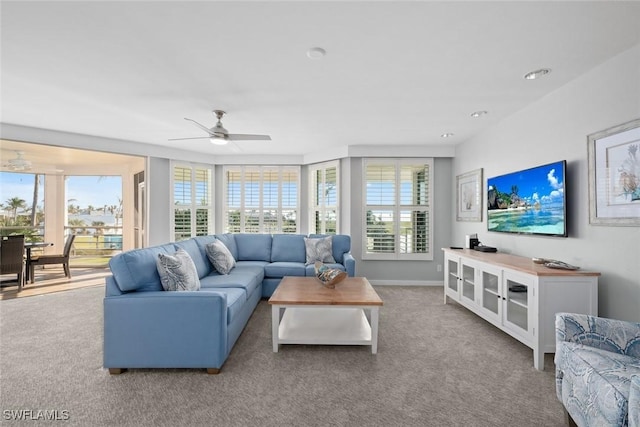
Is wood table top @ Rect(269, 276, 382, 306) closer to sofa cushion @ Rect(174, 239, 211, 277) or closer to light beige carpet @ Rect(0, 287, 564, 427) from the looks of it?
light beige carpet @ Rect(0, 287, 564, 427)

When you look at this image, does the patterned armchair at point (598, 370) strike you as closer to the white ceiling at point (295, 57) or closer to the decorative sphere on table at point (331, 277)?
the decorative sphere on table at point (331, 277)

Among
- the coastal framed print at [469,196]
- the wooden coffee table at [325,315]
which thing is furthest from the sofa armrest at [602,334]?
the coastal framed print at [469,196]

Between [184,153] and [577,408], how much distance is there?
19.8 ft

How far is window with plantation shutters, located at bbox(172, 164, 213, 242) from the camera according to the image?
5.52 meters

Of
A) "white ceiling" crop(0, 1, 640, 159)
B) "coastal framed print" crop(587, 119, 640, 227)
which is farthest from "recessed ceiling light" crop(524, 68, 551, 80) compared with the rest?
"coastal framed print" crop(587, 119, 640, 227)

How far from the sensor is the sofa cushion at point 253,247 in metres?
4.82

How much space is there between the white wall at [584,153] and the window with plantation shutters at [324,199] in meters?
2.79

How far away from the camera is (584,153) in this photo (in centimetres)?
251

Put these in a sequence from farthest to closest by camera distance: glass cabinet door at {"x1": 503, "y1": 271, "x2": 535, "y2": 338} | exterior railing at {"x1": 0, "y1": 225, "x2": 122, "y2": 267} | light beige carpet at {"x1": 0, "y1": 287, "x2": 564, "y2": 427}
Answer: exterior railing at {"x1": 0, "y1": 225, "x2": 122, "y2": 267}
glass cabinet door at {"x1": 503, "y1": 271, "x2": 535, "y2": 338}
light beige carpet at {"x1": 0, "y1": 287, "x2": 564, "y2": 427}

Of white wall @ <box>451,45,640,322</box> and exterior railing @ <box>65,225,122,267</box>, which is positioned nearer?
white wall @ <box>451,45,640,322</box>

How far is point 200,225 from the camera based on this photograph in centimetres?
580

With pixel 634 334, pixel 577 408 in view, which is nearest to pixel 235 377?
pixel 577 408

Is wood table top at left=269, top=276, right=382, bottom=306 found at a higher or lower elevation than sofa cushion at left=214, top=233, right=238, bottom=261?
lower

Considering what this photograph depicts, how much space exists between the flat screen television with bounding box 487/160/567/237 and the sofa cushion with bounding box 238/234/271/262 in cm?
337
